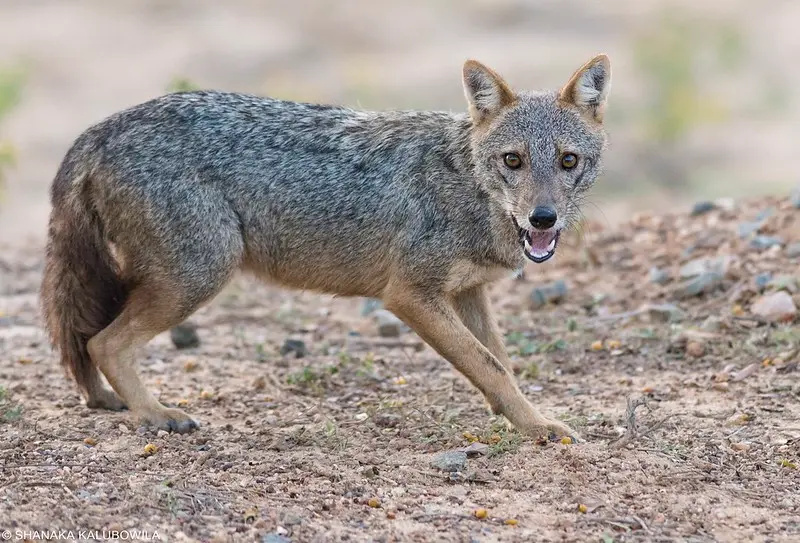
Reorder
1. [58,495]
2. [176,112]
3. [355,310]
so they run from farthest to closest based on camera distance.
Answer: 1. [355,310]
2. [176,112]
3. [58,495]

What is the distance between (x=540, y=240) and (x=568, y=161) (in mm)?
559

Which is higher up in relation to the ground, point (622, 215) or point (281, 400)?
point (622, 215)

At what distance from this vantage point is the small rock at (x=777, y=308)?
8.43m

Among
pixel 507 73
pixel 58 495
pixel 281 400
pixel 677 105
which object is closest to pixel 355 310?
pixel 281 400

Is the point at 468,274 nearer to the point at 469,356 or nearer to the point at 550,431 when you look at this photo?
the point at 469,356

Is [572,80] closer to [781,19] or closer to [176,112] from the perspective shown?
[176,112]

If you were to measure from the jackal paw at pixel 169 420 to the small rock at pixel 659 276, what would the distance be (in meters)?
4.54

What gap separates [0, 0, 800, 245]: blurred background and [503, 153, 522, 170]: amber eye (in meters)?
6.87

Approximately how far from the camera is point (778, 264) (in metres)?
9.26

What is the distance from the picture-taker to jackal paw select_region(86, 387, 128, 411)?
737 centimetres

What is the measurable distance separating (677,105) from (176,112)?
1142 cm

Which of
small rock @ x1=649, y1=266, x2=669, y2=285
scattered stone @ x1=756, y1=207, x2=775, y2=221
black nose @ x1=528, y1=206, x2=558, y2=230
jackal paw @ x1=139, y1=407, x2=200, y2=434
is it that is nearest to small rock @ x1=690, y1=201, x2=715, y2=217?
scattered stone @ x1=756, y1=207, x2=775, y2=221

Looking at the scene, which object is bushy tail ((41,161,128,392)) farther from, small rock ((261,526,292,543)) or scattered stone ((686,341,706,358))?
scattered stone ((686,341,706,358))

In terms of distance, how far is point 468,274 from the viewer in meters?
7.19
